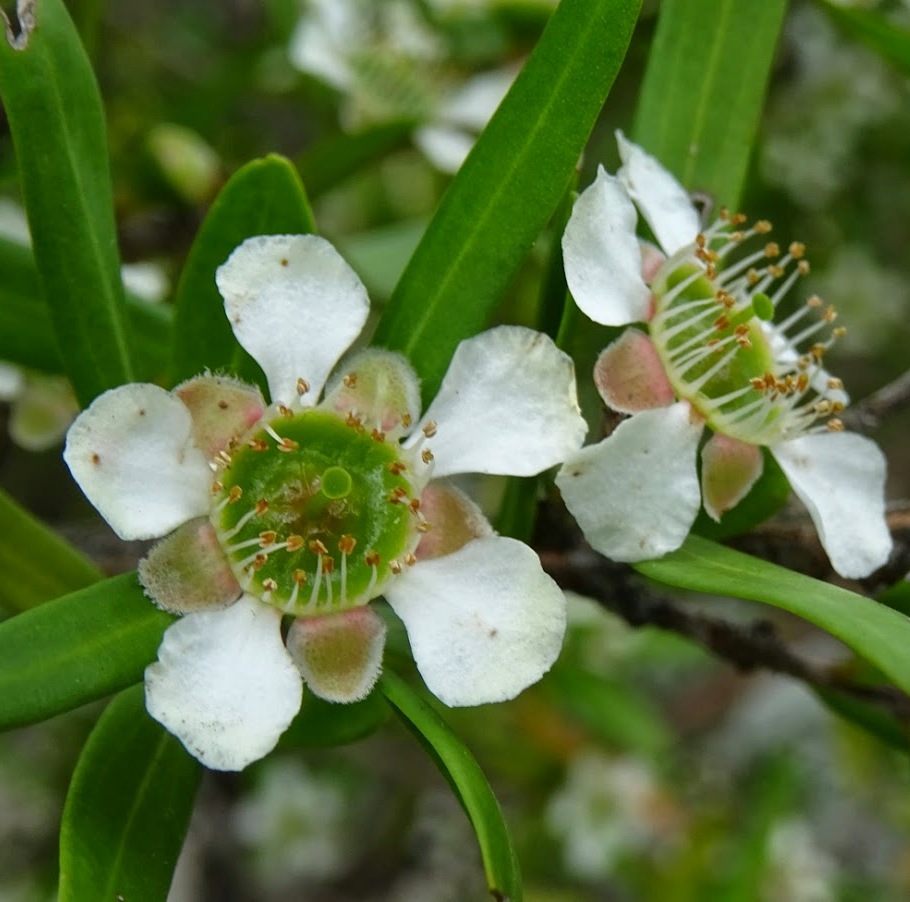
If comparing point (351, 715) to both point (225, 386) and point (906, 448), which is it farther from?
point (906, 448)

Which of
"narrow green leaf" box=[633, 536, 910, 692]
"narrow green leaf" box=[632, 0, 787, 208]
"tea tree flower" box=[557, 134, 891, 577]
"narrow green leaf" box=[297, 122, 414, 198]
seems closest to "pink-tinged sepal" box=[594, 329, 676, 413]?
"tea tree flower" box=[557, 134, 891, 577]

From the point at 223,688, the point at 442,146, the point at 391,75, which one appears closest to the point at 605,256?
the point at 223,688

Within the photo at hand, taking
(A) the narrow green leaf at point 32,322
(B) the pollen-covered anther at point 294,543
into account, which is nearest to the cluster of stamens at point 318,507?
(B) the pollen-covered anther at point 294,543

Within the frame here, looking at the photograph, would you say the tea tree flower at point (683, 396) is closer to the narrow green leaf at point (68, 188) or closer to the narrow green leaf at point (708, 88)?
the narrow green leaf at point (708, 88)

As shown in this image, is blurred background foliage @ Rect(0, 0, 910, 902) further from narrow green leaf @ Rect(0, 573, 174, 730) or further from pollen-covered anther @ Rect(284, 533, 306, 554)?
narrow green leaf @ Rect(0, 573, 174, 730)

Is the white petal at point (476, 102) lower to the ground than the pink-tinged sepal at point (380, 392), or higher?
lower

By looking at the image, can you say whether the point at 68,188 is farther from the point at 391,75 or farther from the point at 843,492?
the point at 391,75
